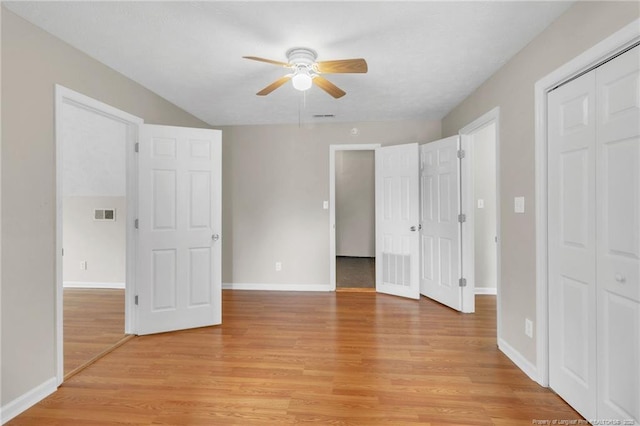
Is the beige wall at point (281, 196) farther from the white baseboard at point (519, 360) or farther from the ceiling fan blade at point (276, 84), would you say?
the white baseboard at point (519, 360)

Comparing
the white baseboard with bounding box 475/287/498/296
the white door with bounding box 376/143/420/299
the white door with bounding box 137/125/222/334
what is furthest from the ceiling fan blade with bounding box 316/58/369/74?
the white baseboard with bounding box 475/287/498/296

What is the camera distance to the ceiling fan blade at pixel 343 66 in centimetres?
207

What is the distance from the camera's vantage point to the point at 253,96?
3338 mm

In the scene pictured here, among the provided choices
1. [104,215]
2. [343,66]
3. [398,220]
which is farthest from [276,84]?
[104,215]

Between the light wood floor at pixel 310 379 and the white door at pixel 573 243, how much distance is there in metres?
0.26

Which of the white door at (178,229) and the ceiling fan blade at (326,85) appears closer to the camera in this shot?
the ceiling fan blade at (326,85)

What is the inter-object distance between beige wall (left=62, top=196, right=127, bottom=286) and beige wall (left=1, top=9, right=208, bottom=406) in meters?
2.78

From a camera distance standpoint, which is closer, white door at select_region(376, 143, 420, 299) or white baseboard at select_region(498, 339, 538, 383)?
white baseboard at select_region(498, 339, 538, 383)

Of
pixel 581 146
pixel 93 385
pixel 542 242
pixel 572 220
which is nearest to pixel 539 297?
pixel 542 242

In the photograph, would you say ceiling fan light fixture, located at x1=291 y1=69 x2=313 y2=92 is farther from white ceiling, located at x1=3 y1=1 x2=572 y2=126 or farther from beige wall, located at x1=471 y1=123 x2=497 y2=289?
beige wall, located at x1=471 y1=123 x2=497 y2=289

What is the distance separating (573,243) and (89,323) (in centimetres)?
438

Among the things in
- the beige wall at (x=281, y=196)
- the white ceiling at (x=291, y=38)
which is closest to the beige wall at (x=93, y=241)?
the beige wall at (x=281, y=196)

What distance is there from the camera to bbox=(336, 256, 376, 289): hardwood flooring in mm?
4766

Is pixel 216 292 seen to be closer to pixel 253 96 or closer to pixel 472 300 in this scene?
pixel 253 96
